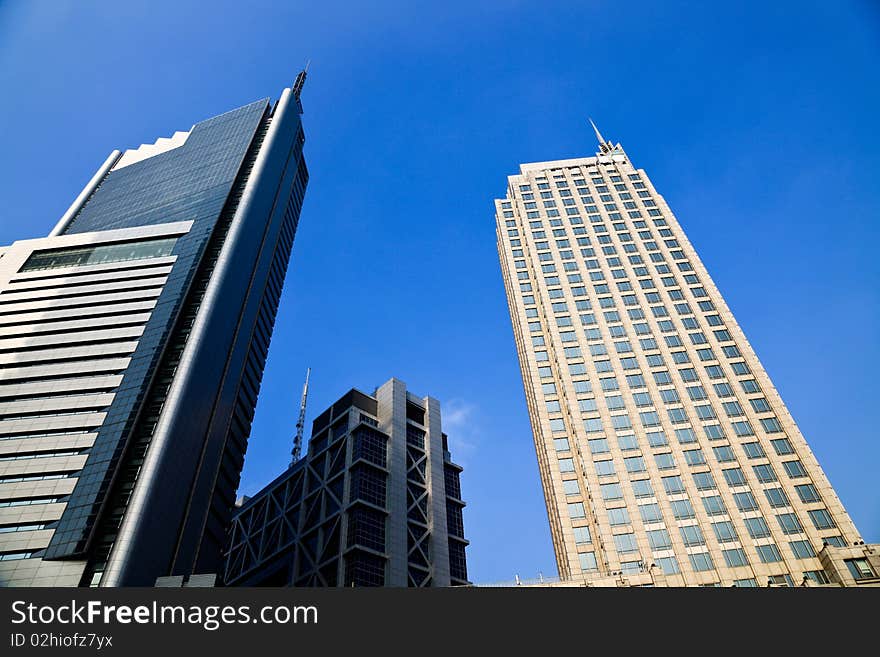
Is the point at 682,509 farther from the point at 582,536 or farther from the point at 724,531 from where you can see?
the point at 582,536

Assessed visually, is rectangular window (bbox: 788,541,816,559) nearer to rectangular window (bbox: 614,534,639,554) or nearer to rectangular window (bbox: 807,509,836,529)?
rectangular window (bbox: 807,509,836,529)

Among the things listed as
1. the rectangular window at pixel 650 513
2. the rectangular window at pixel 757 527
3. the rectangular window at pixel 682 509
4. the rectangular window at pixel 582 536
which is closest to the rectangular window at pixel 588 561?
the rectangular window at pixel 582 536

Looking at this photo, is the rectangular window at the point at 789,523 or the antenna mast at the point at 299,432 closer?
the rectangular window at the point at 789,523

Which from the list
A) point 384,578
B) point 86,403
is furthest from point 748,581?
point 86,403

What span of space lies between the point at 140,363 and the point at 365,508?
139 ft

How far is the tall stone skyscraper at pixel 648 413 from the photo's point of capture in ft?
219

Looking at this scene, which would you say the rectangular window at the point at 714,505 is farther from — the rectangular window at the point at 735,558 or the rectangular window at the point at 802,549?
the rectangular window at the point at 802,549

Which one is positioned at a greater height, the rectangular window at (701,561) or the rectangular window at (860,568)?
the rectangular window at (701,561)

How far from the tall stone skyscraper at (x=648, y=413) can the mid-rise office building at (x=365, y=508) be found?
84.5 ft

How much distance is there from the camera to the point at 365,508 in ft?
314

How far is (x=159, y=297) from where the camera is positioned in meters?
104

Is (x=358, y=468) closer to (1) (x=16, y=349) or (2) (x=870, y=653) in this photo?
(1) (x=16, y=349)

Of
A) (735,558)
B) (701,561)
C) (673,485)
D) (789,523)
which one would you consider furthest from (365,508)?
(789,523)

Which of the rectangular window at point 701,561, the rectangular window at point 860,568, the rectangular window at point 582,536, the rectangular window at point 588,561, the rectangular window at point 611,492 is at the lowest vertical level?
the rectangular window at point 860,568
